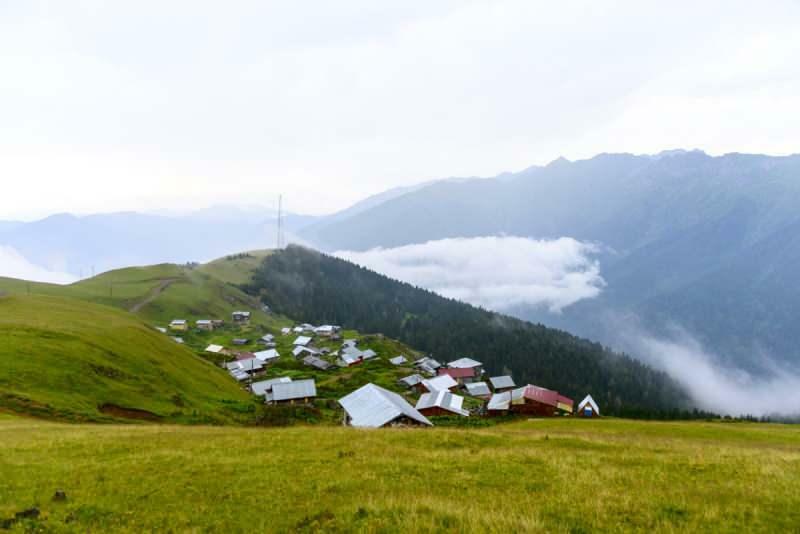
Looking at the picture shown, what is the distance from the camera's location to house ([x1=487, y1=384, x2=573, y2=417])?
3784 inches

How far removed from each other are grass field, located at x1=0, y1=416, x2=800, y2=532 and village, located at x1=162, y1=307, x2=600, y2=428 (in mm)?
25396

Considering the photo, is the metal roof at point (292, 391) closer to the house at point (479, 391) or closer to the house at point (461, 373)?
the house at point (479, 391)

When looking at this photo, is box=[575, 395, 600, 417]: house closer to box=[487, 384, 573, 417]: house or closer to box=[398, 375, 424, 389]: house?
box=[487, 384, 573, 417]: house

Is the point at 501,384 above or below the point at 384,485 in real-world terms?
below

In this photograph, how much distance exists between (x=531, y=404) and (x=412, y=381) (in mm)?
34994

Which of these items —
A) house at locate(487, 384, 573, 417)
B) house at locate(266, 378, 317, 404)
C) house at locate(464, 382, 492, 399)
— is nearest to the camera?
house at locate(266, 378, 317, 404)

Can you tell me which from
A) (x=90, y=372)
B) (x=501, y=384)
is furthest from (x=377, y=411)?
(x=501, y=384)

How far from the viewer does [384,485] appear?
15.0 metres

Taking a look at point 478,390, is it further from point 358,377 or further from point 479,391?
point 358,377

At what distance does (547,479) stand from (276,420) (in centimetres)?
3726

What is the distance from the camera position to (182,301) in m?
187

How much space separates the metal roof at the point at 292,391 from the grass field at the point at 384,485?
6318 cm

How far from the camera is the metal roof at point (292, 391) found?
8550cm

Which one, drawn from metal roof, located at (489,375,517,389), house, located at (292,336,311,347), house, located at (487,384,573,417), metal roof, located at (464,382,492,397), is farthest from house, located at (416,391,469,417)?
house, located at (292,336,311,347)
